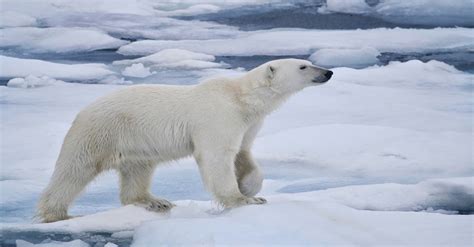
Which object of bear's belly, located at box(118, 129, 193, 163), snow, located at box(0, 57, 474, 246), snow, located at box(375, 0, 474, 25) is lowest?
snow, located at box(0, 57, 474, 246)

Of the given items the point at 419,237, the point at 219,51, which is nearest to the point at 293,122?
the point at 219,51

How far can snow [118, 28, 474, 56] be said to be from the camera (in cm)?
718

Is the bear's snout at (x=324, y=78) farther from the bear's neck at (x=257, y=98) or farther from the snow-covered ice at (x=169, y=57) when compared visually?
the snow-covered ice at (x=169, y=57)

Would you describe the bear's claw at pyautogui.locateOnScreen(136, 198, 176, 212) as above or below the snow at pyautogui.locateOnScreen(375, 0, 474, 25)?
below

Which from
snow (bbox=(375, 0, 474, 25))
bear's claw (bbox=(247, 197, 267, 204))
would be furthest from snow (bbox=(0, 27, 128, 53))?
bear's claw (bbox=(247, 197, 267, 204))

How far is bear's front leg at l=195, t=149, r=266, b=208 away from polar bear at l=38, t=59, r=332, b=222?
6cm

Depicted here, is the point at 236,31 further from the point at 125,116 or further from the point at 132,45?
the point at 125,116

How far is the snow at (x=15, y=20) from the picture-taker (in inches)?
296

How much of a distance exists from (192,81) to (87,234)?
2993 mm

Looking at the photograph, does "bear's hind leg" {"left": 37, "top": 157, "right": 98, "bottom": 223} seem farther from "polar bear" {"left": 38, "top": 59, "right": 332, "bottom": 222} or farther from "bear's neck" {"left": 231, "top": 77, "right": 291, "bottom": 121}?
"bear's neck" {"left": 231, "top": 77, "right": 291, "bottom": 121}

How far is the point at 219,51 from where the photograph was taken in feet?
23.5

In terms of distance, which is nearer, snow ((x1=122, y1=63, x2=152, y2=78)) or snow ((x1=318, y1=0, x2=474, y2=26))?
snow ((x1=122, y1=63, x2=152, y2=78))

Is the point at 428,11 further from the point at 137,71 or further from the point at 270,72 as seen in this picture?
the point at 270,72

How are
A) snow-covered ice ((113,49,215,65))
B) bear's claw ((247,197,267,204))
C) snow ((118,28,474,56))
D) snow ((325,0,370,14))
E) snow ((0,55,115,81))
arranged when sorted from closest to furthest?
bear's claw ((247,197,267,204)) < snow ((0,55,115,81)) < snow-covered ice ((113,49,215,65)) < snow ((118,28,474,56)) < snow ((325,0,370,14))
